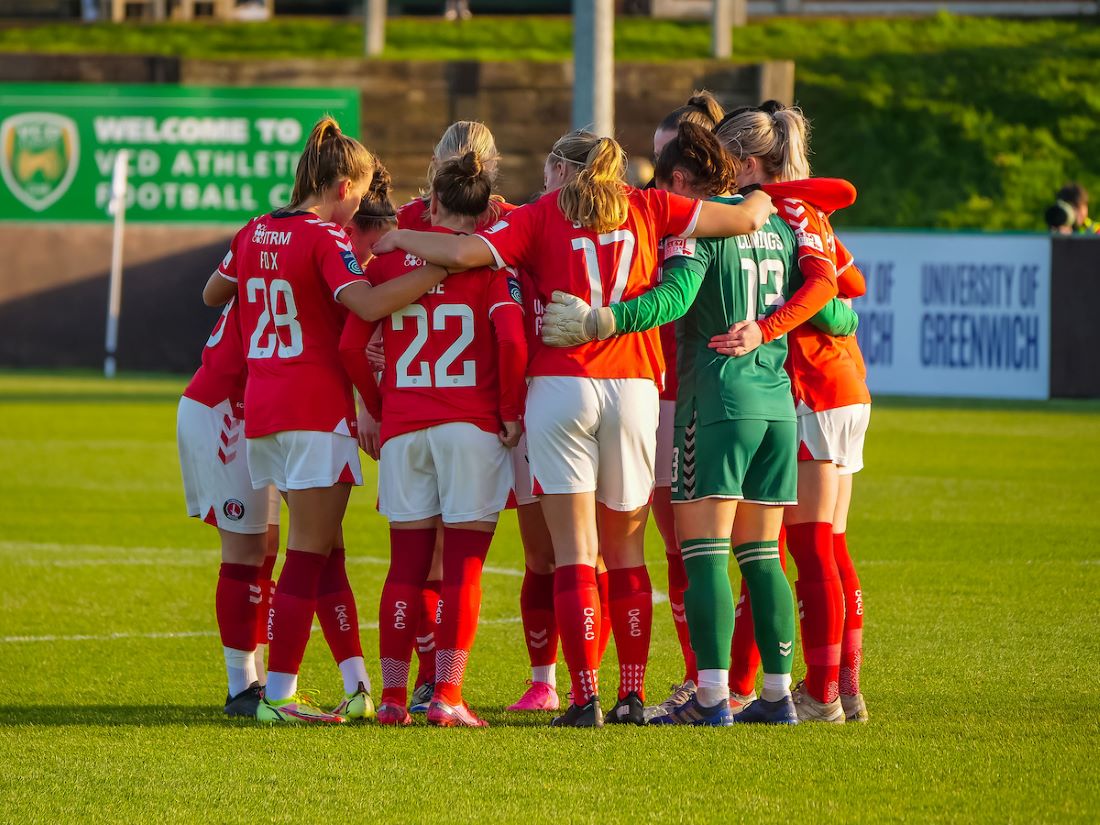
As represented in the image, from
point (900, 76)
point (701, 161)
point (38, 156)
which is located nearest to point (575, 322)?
point (701, 161)

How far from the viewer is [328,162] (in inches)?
231

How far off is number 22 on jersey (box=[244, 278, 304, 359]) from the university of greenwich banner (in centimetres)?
1539

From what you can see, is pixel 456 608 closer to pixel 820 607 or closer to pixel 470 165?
pixel 820 607

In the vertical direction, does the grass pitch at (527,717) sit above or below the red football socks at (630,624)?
below

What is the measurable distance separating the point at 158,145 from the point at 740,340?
2282cm

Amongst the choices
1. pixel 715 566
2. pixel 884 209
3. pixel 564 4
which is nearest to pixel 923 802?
pixel 715 566

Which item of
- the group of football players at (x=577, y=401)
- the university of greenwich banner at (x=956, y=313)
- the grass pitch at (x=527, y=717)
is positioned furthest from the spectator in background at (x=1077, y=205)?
the group of football players at (x=577, y=401)

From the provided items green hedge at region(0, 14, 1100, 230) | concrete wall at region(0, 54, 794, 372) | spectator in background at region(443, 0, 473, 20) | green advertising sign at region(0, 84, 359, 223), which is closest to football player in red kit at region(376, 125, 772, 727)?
green hedge at region(0, 14, 1100, 230)

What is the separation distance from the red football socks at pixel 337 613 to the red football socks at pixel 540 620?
614 mm

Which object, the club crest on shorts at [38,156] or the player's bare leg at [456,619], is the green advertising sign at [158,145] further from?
the player's bare leg at [456,619]

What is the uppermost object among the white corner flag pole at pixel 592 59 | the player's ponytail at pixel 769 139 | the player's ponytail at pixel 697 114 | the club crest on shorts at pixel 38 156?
the white corner flag pole at pixel 592 59

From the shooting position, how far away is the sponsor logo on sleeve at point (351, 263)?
18.9ft

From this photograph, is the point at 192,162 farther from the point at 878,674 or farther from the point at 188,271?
the point at 878,674

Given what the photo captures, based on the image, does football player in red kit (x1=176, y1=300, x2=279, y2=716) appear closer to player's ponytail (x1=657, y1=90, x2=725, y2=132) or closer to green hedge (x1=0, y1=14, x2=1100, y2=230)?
player's ponytail (x1=657, y1=90, x2=725, y2=132)
